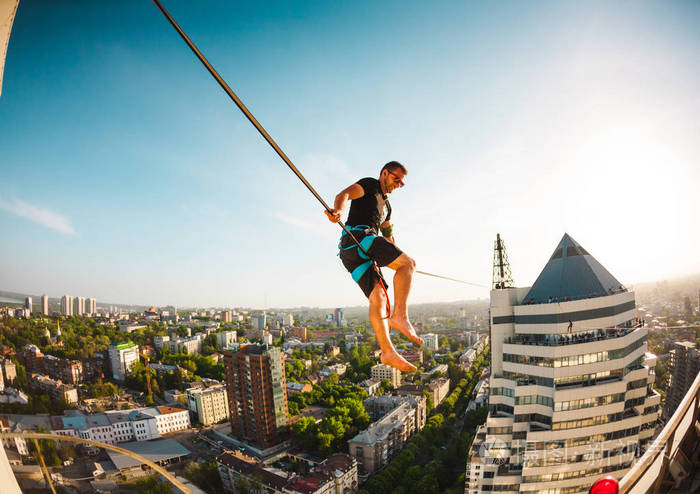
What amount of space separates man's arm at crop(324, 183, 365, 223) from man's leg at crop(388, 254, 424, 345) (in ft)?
2.18

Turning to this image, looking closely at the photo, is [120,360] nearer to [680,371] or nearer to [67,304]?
[67,304]

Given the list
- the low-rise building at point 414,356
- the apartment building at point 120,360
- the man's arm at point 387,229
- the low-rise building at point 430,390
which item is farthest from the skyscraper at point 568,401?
the low-rise building at point 414,356

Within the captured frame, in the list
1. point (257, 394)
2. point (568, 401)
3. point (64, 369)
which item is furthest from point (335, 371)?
point (568, 401)

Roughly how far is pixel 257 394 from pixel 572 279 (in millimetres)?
25050

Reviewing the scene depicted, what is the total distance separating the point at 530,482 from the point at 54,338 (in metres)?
30.7

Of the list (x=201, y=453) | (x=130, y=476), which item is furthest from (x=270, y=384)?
(x=130, y=476)

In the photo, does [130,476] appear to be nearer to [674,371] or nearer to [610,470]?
[610,470]

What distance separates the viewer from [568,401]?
1195cm

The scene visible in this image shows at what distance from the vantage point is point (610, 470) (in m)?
12.3

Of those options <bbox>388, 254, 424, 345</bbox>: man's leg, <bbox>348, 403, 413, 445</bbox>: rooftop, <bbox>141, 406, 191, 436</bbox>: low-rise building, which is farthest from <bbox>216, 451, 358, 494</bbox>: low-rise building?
<bbox>388, 254, 424, 345</bbox>: man's leg

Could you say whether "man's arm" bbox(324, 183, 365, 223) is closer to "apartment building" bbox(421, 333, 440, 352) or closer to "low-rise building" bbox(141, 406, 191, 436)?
"low-rise building" bbox(141, 406, 191, 436)

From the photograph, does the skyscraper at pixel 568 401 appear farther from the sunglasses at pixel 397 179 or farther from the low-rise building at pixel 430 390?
the low-rise building at pixel 430 390

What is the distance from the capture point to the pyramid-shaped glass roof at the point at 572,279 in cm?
1366

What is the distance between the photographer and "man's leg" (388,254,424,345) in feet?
8.91
